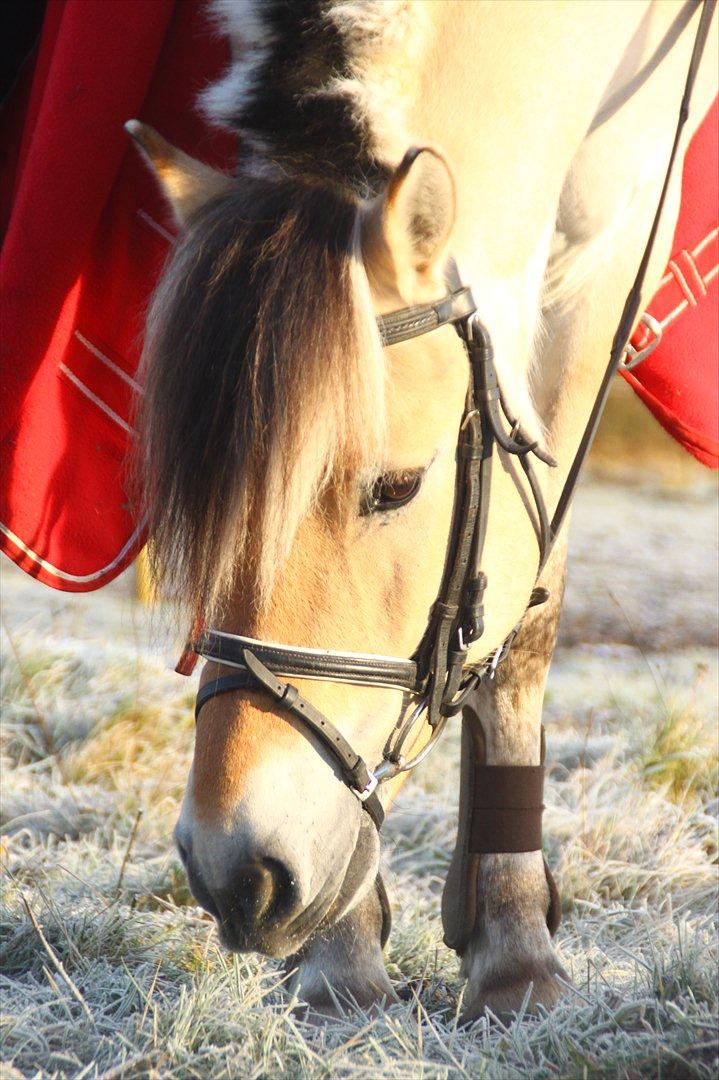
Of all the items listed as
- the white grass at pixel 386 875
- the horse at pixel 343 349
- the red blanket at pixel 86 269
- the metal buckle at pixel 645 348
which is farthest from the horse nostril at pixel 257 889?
the metal buckle at pixel 645 348

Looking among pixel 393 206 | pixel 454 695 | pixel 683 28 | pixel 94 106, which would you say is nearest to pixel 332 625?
pixel 454 695

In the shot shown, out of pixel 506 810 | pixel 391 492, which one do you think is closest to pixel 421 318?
pixel 391 492

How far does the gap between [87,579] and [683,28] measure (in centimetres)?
131

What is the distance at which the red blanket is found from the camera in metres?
1.81

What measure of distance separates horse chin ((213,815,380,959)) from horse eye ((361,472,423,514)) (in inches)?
17.4

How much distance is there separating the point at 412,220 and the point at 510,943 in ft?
4.19

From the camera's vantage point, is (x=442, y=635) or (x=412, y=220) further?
(x=442, y=635)

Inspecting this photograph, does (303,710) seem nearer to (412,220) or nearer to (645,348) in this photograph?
(412,220)

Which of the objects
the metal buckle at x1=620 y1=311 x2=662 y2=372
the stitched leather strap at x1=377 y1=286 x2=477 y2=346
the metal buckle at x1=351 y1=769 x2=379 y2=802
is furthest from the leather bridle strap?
the metal buckle at x1=620 y1=311 x2=662 y2=372

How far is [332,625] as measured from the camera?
55.8 inches

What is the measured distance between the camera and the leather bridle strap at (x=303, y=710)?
4.54ft

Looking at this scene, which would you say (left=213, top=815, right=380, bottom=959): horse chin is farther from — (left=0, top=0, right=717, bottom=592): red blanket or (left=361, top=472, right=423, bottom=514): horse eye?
(left=0, top=0, right=717, bottom=592): red blanket

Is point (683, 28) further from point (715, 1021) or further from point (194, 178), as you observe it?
point (715, 1021)

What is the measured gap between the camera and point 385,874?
8.34 feet
